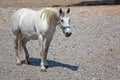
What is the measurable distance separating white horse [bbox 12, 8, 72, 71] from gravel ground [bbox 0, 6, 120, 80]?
0.45 metres

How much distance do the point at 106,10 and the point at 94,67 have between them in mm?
8747

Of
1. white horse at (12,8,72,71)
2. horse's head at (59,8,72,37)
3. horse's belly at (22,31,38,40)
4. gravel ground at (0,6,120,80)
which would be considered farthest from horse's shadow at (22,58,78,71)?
horse's head at (59,8,72,37)

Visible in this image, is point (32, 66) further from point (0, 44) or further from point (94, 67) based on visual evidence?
point (0, 44)

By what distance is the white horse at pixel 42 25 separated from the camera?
29.0ft

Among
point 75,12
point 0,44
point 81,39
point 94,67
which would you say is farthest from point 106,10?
point 94,67

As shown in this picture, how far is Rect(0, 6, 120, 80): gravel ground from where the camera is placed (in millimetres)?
9008

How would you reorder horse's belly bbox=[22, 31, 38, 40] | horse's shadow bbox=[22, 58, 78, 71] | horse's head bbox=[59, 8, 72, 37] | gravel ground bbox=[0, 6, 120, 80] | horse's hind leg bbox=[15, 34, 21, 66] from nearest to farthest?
horse's head bbox=[59, 8, 72, 37]
gravel ground bbox=[0, 6, 120, 80]
horse's belly bbox=[22, 31, 38, 40]
horse's shadow bbox=[22, 58, 78, 71]
horse's hind leg bbox=[15, 34, 21, 66]

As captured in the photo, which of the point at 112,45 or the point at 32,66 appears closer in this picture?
the point at 32,66

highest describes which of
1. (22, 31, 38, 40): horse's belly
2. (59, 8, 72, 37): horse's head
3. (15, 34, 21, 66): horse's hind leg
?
(59, 8, 72, 37): horse's head

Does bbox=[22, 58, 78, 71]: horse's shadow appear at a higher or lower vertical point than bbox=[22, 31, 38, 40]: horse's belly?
lower

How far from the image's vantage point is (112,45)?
39.3 ft

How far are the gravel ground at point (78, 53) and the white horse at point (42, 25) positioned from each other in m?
0.45

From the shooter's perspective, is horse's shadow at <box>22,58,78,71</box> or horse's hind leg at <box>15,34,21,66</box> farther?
horse's hind leg at <box>15,34,21,66</box>

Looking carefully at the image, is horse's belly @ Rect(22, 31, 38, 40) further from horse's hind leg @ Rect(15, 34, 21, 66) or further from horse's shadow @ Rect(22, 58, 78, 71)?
horse's shadow @ Rect(22, 58, 78, 71)
